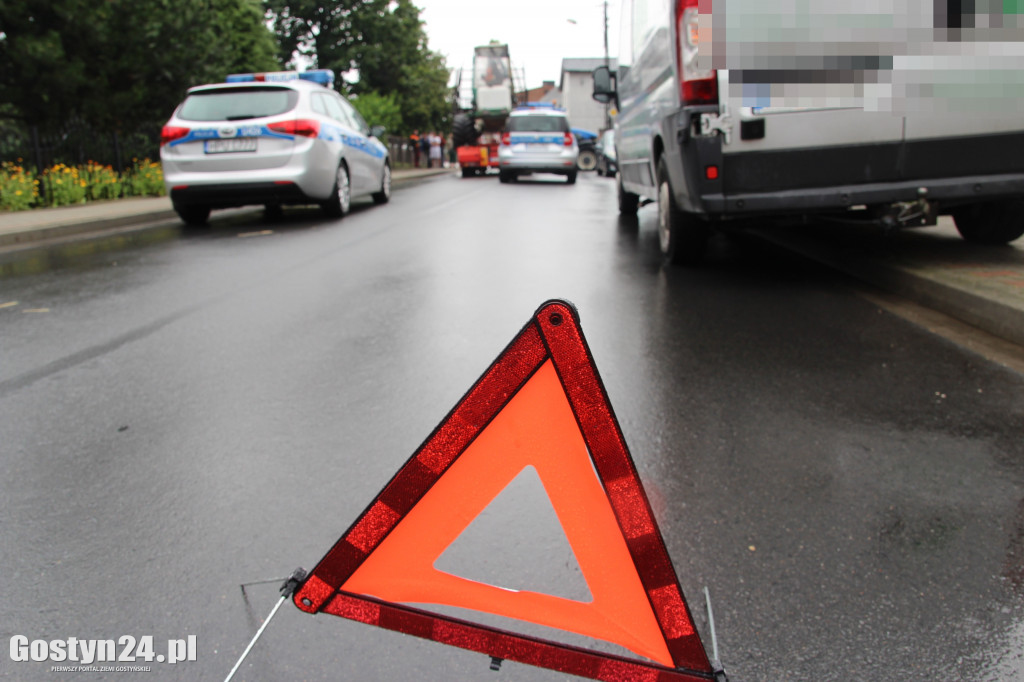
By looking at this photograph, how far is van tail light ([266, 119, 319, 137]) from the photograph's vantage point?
1119 centimetres

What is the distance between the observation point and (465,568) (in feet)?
8.21

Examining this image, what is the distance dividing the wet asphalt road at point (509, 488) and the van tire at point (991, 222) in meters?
1.70

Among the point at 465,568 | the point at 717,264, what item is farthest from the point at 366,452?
the point at 717,264

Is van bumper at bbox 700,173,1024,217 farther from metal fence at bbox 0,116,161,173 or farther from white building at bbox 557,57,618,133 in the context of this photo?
white building at bbox 557,57,618,133

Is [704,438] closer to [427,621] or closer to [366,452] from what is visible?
[366,452]

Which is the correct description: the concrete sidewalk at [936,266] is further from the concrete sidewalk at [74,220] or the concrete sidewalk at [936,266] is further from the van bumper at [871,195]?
the concrete sidewalk at [74,220]

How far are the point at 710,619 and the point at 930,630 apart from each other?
56 centimetres

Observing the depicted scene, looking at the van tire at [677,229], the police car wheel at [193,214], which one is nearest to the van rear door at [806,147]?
the van tire at [677,229]

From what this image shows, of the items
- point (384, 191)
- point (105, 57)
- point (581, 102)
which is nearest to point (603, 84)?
point (384, 191)

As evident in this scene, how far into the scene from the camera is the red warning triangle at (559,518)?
1.75 meters

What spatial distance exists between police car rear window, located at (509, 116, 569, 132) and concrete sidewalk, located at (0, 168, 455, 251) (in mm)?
11434

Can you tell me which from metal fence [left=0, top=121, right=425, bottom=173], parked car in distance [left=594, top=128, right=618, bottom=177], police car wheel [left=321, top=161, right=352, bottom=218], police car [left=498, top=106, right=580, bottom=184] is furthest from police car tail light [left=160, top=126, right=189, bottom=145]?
parked car in distance [left=594, top=128, right=618, bottom=177]

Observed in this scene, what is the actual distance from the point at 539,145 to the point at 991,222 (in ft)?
58.0

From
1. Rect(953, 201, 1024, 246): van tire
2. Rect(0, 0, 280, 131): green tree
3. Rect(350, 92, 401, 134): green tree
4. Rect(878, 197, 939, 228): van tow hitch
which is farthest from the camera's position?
Rect(350, 92, 401, 134): green tree
